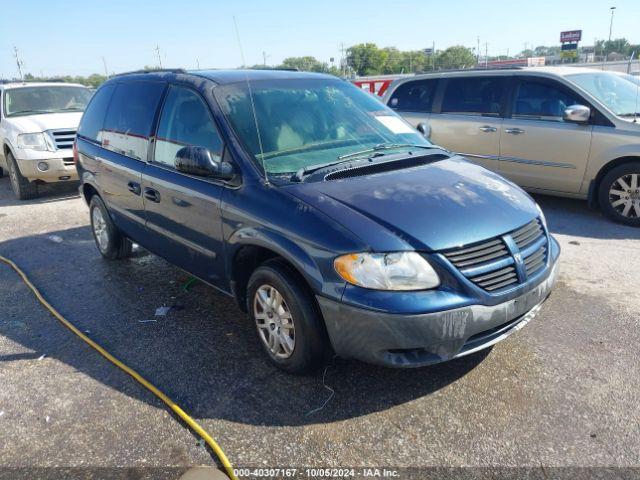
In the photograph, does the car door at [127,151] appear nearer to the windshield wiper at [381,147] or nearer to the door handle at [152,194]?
the door handle at [152,194]

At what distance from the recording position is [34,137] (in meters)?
8.78

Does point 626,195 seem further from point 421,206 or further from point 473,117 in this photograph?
point 421,206

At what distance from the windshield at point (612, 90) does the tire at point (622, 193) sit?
719 mm

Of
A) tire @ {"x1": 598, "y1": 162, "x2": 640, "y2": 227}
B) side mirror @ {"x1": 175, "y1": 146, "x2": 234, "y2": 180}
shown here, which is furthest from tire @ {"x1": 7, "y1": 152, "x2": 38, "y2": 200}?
tire @ {"x1": 598, "y1": 162, "x2": 640, "y2": 227}

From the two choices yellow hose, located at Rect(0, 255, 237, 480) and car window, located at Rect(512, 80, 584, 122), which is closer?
yellow hose, located at Rect(0, 255, 237, 480)

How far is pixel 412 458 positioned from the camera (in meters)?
2.54

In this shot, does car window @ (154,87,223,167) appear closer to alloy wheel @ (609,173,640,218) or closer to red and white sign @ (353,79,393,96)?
alloy wheel @ (609,173,640,218)

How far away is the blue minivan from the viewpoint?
2656 millimetres

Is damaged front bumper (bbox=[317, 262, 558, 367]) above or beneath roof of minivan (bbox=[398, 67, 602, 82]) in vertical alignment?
beneath

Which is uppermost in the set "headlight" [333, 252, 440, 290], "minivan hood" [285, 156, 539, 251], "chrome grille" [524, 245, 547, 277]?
"minivan hood" [285, 156, 539, 251]

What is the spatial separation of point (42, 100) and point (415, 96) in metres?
7.07

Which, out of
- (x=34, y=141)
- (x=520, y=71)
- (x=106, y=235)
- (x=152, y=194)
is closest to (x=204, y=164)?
(x=152, y=194)

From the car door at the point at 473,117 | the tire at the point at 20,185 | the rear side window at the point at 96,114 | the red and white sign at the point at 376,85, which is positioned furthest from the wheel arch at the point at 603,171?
the red and white sign at the point at 376,85

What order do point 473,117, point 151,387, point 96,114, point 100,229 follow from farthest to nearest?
1. point 473,117
2. point 100,229
3. point 96,114
4. point 151,387
